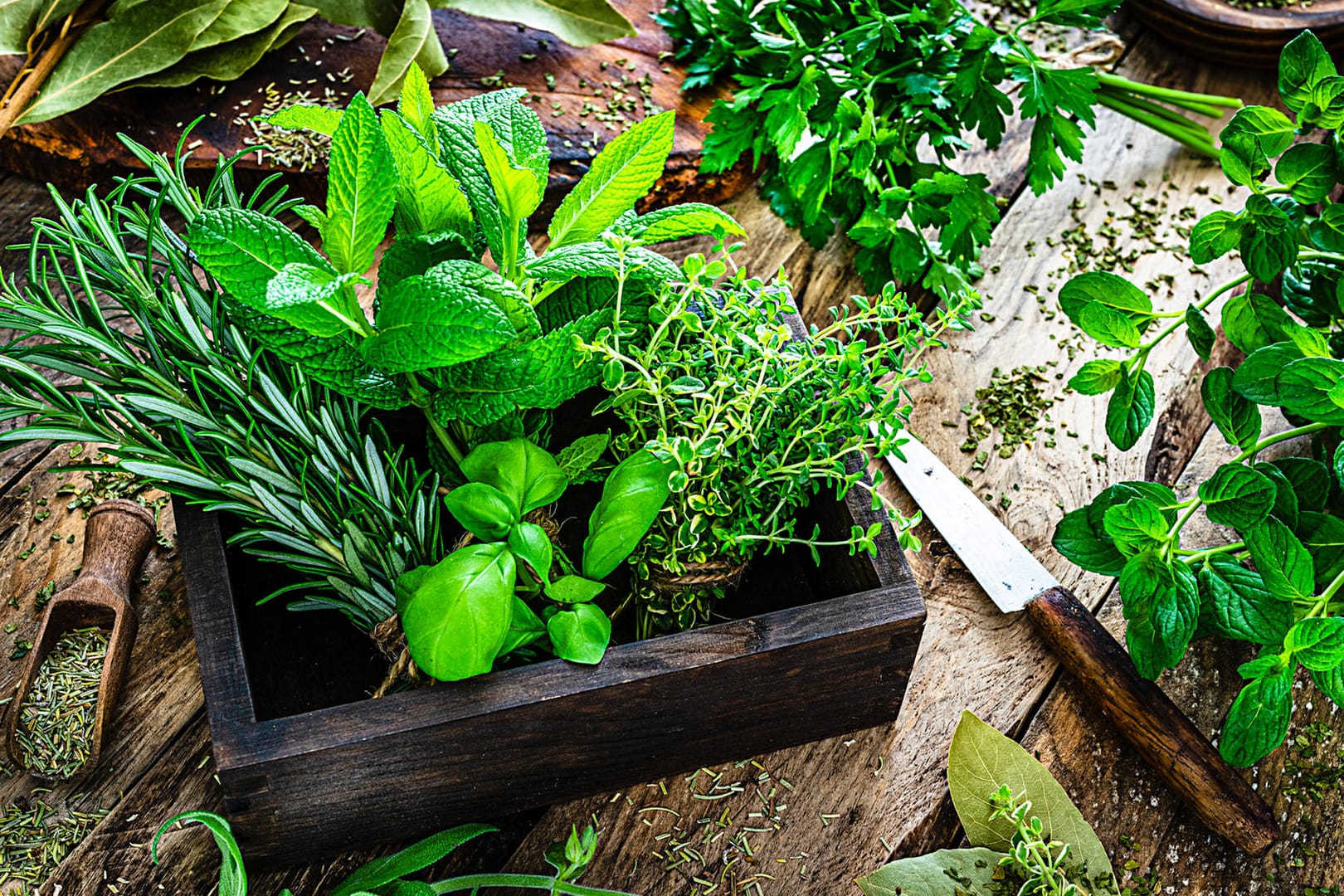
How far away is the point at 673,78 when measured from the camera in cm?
128

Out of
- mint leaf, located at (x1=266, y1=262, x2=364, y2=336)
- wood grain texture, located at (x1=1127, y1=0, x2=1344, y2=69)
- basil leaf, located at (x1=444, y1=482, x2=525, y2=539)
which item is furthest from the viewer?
wood grain texture, located at (x1=1127, y1=0, x2=1344, y2=69)

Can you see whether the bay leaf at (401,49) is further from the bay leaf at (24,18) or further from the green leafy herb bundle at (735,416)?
the green leafy herb bundle at (735,416)

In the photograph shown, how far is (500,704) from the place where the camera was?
0.73 m

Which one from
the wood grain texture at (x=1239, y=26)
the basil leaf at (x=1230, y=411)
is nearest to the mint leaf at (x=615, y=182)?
the basil leaf at (x=1230, y=411)

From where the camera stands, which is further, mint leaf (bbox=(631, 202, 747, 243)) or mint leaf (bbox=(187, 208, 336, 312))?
mint leaf (bbox=(631, 202, 747, 243))

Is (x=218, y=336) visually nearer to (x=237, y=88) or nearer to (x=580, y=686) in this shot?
(x=580, y=686)

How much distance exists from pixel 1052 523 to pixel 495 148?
63 centimetres

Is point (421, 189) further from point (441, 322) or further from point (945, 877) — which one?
point (945, 877)

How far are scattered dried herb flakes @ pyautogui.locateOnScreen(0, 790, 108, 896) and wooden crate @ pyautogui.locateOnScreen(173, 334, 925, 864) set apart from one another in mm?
156

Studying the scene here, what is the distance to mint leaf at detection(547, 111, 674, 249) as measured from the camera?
76 centimetres

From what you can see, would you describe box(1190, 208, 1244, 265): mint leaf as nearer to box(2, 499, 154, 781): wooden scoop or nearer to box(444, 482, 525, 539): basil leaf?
box(444, 482, 525, 539): basil leaf

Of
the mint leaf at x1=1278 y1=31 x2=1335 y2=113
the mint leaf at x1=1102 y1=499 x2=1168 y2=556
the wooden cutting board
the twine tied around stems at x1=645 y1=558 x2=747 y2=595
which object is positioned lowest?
the twine tied around stems at x1=645 y1=558 x2=747 y2=595

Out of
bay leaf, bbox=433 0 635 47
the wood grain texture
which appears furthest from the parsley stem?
bay leaf, bbox=433 0 635 47

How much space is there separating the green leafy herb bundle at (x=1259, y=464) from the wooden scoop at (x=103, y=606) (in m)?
0.74
